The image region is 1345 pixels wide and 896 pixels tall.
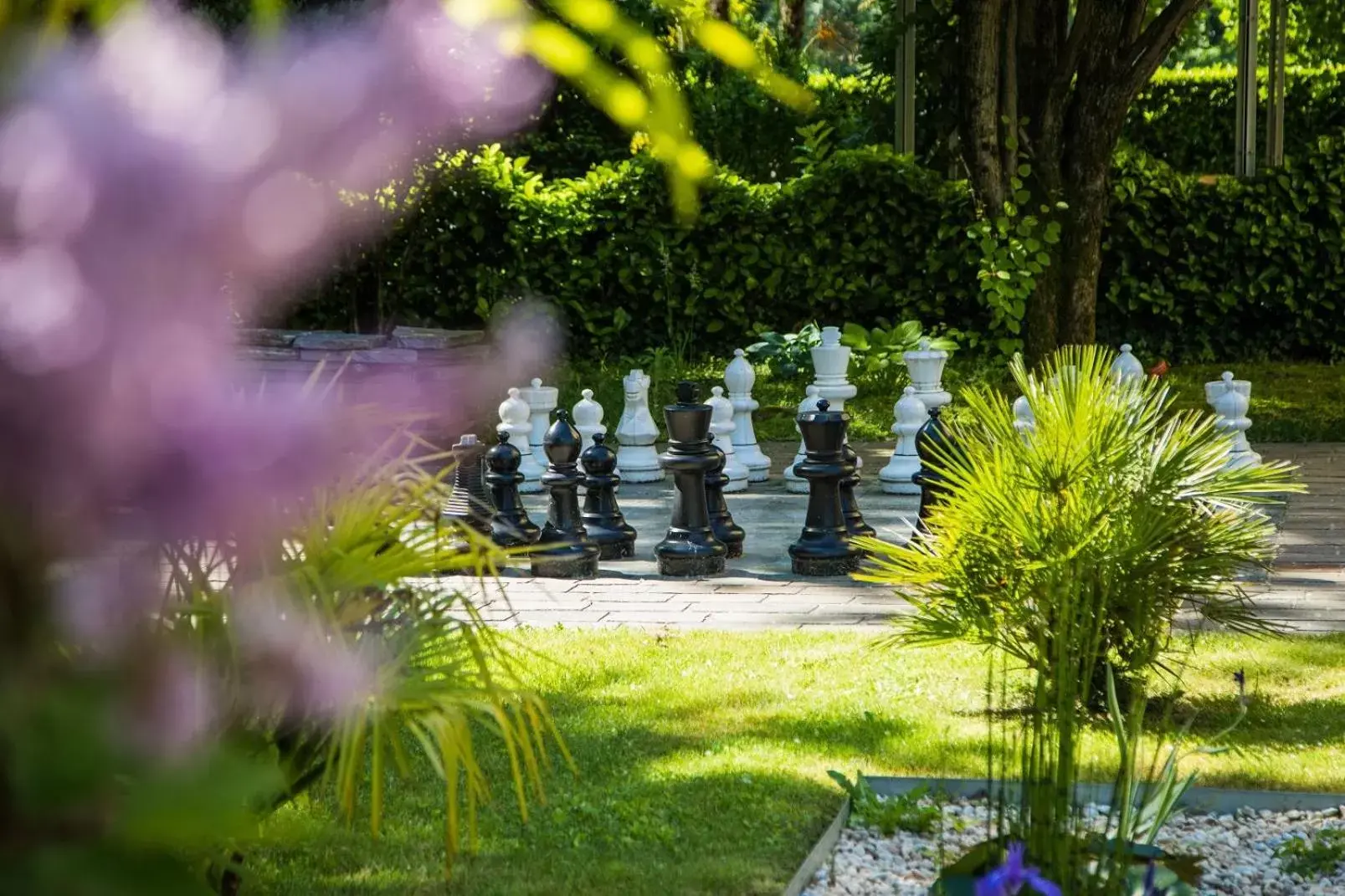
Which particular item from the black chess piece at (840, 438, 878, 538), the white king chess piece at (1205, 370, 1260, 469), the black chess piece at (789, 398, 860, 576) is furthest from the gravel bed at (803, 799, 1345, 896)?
the white king chess piece at (1205, 370, 1260, 469)

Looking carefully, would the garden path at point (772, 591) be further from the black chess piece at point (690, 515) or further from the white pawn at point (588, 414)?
the white pawn at point (588, 414)

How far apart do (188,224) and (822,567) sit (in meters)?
5.71

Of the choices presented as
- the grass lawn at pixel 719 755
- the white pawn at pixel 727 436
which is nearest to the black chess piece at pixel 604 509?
the grass lawn at pixel 719 755

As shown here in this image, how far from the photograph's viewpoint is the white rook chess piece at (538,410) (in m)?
8.15

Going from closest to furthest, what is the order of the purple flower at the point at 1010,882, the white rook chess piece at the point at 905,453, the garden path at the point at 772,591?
the purple flower at the point at 1010,882
the garden path at the point at 772,591
the white rook chess piece at the point at 905,453

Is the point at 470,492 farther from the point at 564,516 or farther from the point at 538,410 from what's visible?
the point at 538,410

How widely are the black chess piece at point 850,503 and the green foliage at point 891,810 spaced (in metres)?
2.63

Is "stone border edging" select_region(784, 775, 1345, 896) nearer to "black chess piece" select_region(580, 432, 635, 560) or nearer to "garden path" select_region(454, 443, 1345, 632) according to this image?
"garden path" select_region(454, 443, 1345, 632)

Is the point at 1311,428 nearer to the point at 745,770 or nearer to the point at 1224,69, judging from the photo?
the point at 745,770

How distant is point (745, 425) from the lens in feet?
27.0

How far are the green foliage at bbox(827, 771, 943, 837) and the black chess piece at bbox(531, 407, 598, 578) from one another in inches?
99.1

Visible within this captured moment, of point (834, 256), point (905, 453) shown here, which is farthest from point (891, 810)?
point (834, 256)

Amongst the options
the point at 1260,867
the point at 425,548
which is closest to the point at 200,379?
the point at 425,548

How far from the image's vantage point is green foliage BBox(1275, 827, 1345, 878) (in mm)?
3049
